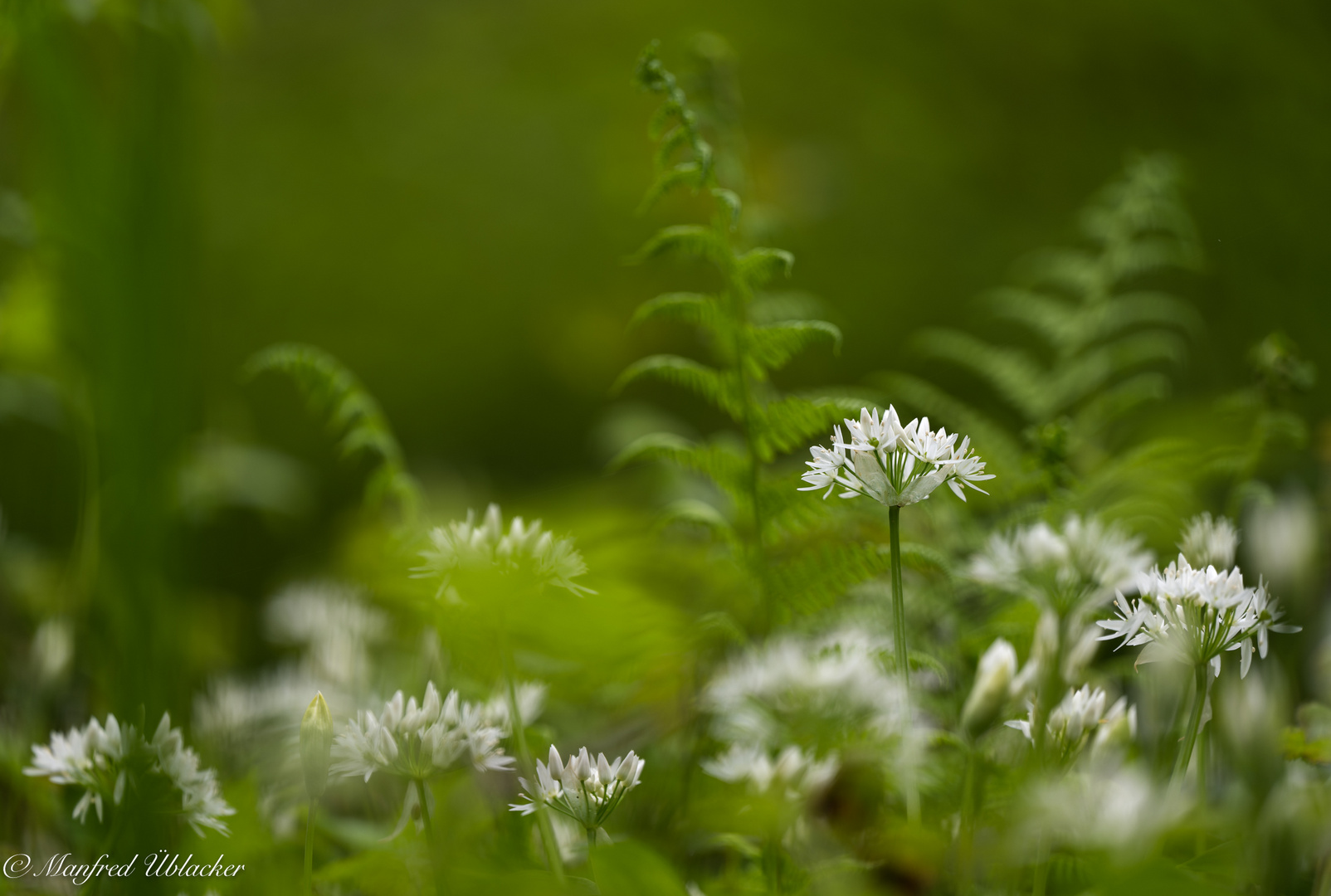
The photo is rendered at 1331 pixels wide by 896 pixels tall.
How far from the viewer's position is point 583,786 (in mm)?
425

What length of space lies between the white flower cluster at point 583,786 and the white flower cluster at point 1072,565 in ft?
0.84

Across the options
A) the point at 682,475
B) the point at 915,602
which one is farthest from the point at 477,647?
the point at 682,475

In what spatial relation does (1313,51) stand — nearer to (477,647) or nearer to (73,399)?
Answer: (477,647)

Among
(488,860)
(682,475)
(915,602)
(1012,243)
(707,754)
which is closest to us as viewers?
(488,860)

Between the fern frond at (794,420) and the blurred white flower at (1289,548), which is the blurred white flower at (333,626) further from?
the blurred white flower at (1289,548)

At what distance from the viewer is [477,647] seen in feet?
→ 1.74

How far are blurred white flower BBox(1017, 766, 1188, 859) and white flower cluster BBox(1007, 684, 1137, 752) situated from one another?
46 millimetres

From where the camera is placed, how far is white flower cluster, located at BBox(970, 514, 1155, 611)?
0.49 m

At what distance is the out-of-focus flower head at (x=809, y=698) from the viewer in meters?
0.58

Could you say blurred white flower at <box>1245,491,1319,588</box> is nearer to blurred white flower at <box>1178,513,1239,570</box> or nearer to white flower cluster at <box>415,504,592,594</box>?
blurred white flower at <box>1178,513,1239,570</box>

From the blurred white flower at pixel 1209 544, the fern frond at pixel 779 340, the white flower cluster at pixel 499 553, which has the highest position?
the fern frond at pixel 779 340

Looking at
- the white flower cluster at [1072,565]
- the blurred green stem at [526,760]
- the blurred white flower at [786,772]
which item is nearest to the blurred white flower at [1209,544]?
the white flower cluster at [1072,565]

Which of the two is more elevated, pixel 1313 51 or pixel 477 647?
pixel 1313 51

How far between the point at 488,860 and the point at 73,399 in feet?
2.69
